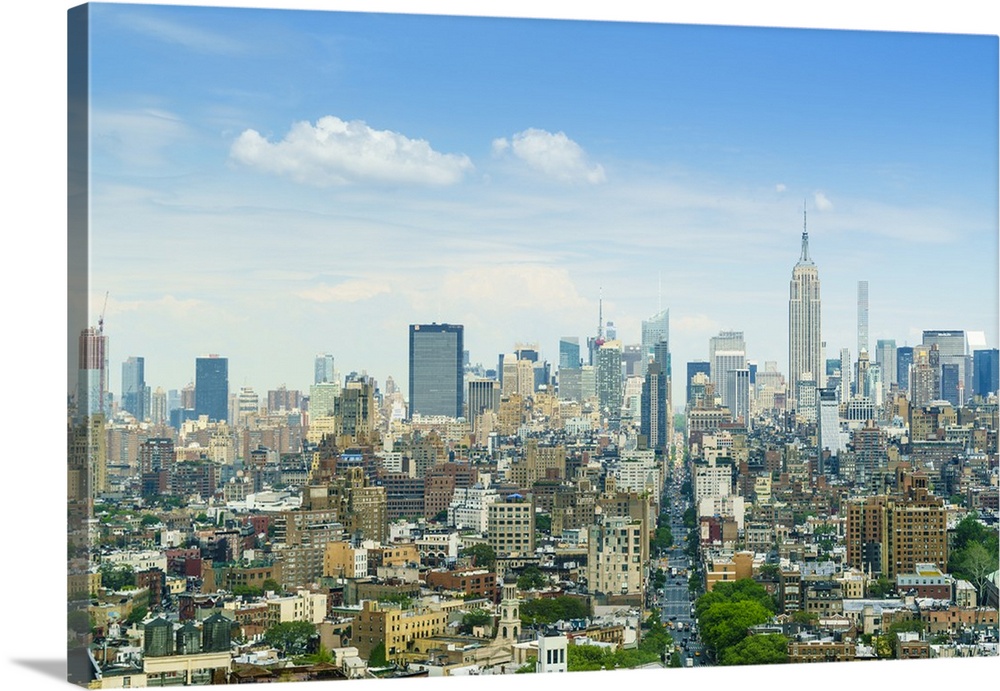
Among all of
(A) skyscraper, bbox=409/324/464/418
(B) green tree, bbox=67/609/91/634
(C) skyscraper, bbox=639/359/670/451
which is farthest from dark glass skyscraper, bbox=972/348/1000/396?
(B) green tree, bbox=67/609/91/634

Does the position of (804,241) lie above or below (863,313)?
above

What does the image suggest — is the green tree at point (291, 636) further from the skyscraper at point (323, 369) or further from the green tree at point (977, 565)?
the green tree at point (977, 565)

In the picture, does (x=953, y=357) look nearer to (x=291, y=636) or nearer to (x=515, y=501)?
(x=515, y=501)

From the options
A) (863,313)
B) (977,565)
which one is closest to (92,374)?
(863,313)

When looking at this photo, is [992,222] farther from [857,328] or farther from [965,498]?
[965,498]

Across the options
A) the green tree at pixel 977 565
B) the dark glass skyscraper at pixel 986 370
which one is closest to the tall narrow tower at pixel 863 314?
the dark glass skyscraper at pixel 986 370

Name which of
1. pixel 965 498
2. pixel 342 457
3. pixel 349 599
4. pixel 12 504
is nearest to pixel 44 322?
pixel 12 504
